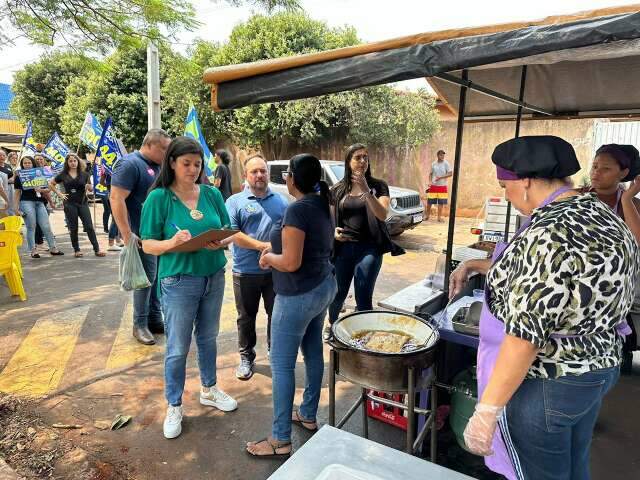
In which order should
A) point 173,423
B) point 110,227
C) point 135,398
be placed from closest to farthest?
point 173,423, point 135,398, point 110,227

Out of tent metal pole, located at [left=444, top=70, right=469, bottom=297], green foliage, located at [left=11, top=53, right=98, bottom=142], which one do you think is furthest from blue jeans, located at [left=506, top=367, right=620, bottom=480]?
green foliage, located at [left=11, top=53, right=98, bottom=142]

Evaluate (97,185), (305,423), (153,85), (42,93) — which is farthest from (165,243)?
(42,93)

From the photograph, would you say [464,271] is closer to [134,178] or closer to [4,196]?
[134,178]

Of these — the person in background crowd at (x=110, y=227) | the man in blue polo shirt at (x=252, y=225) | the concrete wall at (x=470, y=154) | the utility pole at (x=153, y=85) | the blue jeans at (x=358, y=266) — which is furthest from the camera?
the concrete wall at (x=470, y=154)

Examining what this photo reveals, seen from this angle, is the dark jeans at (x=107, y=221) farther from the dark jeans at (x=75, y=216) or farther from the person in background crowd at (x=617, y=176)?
the person in background crowd at (x=617, y=176)

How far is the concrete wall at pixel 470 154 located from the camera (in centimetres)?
1183

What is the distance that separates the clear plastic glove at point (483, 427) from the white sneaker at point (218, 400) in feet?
6.94

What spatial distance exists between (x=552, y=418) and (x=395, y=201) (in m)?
7.93

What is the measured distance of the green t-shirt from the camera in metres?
2.74

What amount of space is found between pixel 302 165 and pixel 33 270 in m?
6.49

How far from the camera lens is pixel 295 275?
8.12ft

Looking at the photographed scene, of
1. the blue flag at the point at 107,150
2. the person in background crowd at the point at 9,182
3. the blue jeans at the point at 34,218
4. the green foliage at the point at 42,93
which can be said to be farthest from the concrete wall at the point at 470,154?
the green foliage at the point at 42,93

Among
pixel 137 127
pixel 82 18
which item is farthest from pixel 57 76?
pixel 82 18

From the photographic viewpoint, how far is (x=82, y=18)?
4.59m
